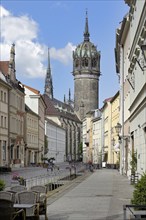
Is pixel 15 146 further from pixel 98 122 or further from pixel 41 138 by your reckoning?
pixel 98 122

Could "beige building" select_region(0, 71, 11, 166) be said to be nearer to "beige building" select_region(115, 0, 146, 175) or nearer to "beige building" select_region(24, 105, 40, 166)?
"beige building" select_region(24, 105, 40, 166)

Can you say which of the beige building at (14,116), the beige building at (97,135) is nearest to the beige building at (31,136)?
the beige building at (14,116)

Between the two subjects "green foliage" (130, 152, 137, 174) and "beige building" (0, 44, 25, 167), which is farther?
"beige building" (0, 44, 25, 167)

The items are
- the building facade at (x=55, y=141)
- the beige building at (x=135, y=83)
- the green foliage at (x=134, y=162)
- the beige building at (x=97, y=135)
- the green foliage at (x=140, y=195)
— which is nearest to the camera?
the green foliage at (x=140, y=195)

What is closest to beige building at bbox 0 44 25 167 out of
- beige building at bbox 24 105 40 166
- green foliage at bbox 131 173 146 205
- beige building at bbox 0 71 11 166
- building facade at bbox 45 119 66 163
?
beige building at bbox 0 71 11 166

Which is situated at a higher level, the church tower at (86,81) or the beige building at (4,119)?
the church tower at (86,81)

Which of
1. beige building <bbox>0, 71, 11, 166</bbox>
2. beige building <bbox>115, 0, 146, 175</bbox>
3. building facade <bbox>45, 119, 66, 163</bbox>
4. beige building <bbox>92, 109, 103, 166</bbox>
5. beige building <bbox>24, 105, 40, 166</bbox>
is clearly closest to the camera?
beige building <bbox>115, 0, 146, 175</bbox>

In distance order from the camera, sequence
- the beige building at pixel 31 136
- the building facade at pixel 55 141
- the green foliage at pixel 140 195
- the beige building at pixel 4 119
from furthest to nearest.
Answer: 1. the building facade at pixel 55 141
2. the beige building at pixel 31 136
3. the beige building at pixel 4 119
4. the green foliage at pixel 140 195

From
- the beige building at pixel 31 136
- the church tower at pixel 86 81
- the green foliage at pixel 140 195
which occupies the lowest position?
the green foliage at pixel 140 195

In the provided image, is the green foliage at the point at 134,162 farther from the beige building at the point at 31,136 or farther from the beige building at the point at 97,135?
the beige building at the point at 97,135

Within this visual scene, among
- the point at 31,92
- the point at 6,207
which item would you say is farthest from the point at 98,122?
the point at 6,207

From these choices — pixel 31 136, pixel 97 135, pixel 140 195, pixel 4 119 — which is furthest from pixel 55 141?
pixel 140 195

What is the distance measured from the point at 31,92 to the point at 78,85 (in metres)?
89.2

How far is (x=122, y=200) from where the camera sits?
794 inches
